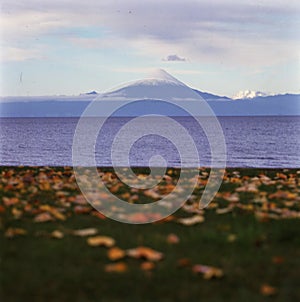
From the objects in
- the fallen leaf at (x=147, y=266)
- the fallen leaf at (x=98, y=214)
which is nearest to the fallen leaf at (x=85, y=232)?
the fallen leaf at (x=98, y=214)

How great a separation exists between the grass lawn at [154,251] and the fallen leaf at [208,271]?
0.01 meters

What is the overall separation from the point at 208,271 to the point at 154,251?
89 cm

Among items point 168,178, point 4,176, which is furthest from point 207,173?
point 4,176

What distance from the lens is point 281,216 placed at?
7195mm

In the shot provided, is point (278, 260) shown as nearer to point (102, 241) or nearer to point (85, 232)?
point (102, 241)

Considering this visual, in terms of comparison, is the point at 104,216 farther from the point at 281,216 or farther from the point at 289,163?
the point at 289,163

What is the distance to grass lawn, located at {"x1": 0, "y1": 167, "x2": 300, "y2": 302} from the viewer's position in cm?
438

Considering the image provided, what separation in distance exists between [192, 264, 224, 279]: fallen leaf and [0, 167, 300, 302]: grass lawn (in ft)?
0.03

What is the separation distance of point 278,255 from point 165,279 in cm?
139

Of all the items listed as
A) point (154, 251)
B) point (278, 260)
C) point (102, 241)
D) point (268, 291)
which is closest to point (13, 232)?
point (102, 241)

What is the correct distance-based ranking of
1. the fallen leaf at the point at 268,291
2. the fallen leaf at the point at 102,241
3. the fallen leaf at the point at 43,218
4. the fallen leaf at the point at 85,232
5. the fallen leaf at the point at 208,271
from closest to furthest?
1. the fallen leaf at the point at 268,291
2. the fallen leaf at the point at 208,271
3. the fallen leaf at the point at 102,241
4. the fallen leaf at the point at 85,232
5. the fallen leaf at the point at 43,218

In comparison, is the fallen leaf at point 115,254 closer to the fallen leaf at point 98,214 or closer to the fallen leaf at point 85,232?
the fallen leaf at point 85,232

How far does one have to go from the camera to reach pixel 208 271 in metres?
4.72

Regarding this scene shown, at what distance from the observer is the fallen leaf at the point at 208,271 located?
468cm
